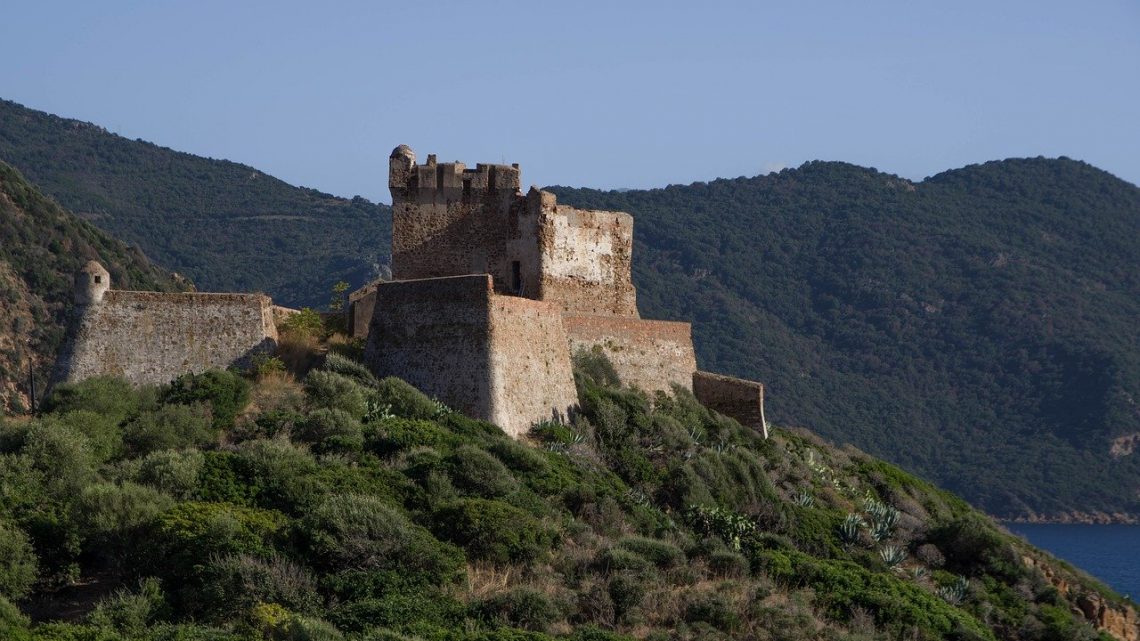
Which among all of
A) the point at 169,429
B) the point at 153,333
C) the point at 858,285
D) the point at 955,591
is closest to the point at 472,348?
the point at 169,429

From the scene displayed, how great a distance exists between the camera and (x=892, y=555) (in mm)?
34719

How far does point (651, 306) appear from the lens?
8962 centimetres

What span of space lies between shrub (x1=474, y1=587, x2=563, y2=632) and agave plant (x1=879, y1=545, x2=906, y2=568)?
10.6m

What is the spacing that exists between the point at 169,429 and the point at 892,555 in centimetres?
1408

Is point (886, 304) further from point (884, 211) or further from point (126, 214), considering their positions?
point (126, 214)

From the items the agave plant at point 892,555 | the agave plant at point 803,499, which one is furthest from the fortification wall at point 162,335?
the agave plant at point 892,555

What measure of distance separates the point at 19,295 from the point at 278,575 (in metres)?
40.0

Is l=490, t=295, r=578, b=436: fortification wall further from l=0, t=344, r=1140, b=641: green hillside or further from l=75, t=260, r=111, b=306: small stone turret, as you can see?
l=75, t=260, r=111, b=306: small stone turret

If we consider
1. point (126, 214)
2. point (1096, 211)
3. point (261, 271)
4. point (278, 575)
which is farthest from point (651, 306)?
point (278, 575)

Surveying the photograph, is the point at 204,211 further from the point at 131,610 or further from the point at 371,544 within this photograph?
the point at 131,610

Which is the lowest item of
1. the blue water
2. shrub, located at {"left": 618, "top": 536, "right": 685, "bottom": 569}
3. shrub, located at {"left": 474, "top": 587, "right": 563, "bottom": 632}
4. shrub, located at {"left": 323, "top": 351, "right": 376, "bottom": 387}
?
the blue water

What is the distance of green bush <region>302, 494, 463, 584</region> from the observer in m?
26.3

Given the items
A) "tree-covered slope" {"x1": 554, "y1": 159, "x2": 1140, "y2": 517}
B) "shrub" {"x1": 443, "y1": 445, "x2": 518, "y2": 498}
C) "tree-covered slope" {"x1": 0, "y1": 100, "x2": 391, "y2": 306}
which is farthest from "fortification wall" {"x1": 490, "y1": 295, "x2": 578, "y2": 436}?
"tree-covered slope" {"x1": 554, "y1": 159, "x2": 1140, "y2": 517}

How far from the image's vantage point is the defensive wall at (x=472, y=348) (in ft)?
107
